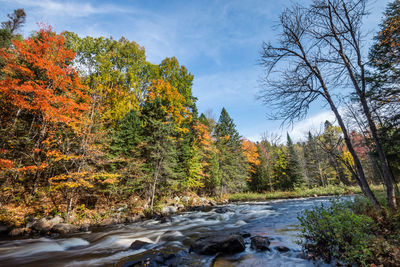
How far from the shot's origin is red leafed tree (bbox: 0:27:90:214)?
391 inches

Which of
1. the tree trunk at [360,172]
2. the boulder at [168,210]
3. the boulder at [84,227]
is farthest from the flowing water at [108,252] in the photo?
the boulder at [168,210]

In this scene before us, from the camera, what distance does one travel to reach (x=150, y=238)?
7.00m

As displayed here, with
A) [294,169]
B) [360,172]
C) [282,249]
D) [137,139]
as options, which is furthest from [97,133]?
[294,169]

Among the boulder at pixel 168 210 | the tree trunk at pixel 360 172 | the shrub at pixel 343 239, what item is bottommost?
the boulder at pixel 168 210

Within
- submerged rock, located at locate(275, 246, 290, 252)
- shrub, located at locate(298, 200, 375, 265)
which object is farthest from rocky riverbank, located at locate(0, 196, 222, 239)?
shrub, located at locate(298, 200, 375, 265)

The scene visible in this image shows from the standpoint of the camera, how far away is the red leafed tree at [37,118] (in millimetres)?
9943

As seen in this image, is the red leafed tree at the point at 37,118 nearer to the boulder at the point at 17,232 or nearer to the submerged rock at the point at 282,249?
the boulder at the point at 17,232

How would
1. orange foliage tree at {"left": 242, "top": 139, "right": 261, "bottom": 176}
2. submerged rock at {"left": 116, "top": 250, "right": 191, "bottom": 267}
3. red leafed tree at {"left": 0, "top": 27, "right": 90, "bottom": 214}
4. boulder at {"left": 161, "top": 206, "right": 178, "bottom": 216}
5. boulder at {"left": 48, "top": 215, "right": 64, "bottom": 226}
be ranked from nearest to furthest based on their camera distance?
submerged rock at {"left": 116, "top": 250, "right": 191, "bottom": 267} < boulder at {"left": 48, "top": 215, "right": 64, "bottom": 226} < red leafed tree at {"left": 0, "top": 27, "right": 90, "bottom": 214} < boulder at {"left": 161, "top": 206, "right": 178, "bottom": 216} < orange foliage tree at {"left": 242, "top": 139, "right": 261, "bottom": 176}

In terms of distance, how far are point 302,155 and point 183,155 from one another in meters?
31.5

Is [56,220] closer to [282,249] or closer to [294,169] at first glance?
[282,249]

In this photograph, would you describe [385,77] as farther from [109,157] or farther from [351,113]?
[109,157]

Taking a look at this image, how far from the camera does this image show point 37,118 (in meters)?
11.9

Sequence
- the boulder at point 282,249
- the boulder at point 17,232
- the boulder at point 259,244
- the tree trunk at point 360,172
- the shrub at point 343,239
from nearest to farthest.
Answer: the shrub at point 343,239, the boulder at point 282,249, the tree trunk at point 360,172, the boulder at point 259,244, the boulder at point 17,232

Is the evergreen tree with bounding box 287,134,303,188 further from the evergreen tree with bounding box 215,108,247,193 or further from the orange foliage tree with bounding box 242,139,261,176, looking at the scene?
the evergreen tree with bounding box 215,108,247,193
